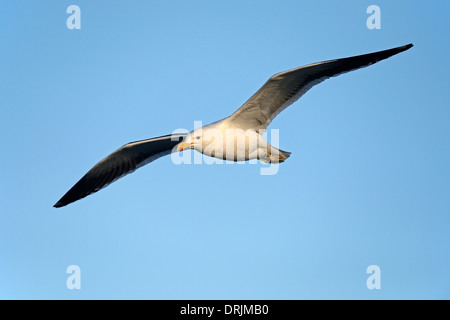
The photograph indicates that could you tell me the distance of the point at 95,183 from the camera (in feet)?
32.2

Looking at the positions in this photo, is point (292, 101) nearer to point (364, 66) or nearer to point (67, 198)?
point (364, 66)

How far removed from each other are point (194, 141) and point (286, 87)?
157cm

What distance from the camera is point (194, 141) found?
8.32 metres

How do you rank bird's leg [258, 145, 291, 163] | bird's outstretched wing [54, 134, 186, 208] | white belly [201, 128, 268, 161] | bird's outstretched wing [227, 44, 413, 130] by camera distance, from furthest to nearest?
bird's outstretched wing [54, 134, 186, 208] < bird's leg [258, 145, 291, 163] < white belly [201, 128, 268, 161] < bird's outstretched wing [227, 44, 413, 130]

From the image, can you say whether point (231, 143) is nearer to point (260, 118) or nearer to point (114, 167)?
point (260, 118)

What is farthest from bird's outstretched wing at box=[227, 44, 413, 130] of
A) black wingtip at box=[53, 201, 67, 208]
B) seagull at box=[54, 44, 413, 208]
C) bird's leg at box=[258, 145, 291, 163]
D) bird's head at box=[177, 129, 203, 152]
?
black wingtip at box=[53, 201, 67, 208]

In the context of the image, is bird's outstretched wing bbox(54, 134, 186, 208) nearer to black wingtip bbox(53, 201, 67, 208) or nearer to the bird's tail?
black wingtip bbox(53, 201, 67, 208)

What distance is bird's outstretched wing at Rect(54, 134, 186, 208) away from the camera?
9703 mm

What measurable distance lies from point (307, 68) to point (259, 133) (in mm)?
1355

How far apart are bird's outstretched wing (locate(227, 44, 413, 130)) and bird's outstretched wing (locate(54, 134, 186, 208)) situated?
69.6 inches

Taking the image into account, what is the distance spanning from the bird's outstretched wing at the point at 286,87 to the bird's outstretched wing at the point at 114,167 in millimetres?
1768

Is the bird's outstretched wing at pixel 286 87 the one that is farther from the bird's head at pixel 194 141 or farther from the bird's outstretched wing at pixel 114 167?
the bird's outstretched wing at pixel 114 167

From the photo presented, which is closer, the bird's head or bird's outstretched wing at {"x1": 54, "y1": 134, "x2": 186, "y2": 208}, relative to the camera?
the bird's head
